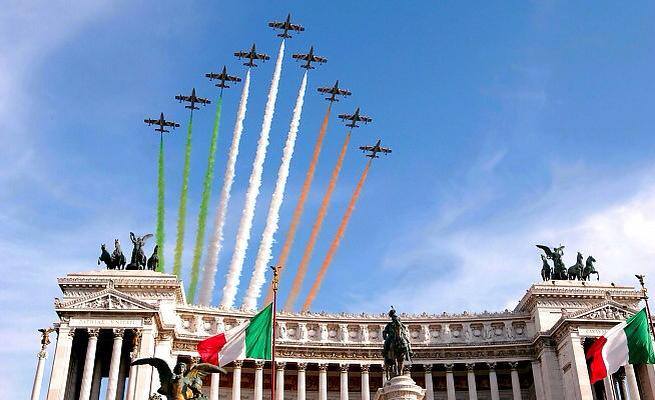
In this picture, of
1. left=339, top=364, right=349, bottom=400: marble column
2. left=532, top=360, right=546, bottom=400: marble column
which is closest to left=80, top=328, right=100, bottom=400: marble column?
left=339, top=364, right=349, bottom=400: marble column

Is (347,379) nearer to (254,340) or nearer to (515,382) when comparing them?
(515,382)

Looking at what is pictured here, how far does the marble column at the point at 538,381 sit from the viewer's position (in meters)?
73.3

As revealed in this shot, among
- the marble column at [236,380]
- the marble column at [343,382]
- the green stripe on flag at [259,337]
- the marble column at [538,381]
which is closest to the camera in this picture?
the green stripe on flag at [259,337]

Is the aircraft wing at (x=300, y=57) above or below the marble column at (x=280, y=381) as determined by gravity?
above

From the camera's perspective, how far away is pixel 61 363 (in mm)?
64875

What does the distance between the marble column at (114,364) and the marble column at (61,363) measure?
369 centimetres

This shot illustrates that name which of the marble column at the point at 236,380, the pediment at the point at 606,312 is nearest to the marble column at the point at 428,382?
the pediment at the point at 606,312

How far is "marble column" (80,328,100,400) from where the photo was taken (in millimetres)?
63469

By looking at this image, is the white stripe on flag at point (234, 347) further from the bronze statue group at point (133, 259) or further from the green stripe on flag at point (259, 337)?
the bronze statue group at point (133, 259)

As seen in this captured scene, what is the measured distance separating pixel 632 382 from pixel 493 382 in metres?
13.1

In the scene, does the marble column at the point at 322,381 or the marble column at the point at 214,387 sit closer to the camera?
the marble column at the point at 214,387

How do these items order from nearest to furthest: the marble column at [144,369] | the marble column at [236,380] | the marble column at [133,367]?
1. the marble column at [133,367]
2. the marble column at [144,369]
3. the marble column at [236,380]

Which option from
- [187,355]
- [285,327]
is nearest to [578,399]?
[285,327]

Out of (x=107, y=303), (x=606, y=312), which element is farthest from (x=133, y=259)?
(x=606, y=312)
